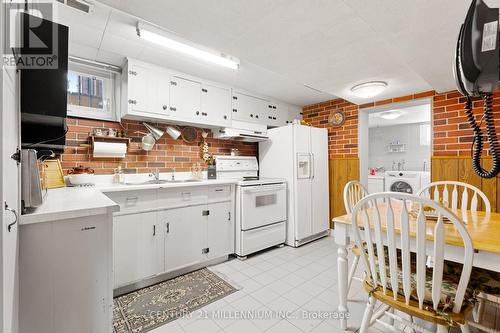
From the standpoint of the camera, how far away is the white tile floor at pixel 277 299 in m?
1.63

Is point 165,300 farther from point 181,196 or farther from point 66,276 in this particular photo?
point 66,276

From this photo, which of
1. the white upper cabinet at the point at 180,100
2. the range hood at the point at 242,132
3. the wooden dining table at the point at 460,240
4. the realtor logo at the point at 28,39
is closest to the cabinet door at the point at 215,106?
the white upper cabinet at the point at 180,100

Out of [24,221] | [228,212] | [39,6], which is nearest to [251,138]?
[228,212]

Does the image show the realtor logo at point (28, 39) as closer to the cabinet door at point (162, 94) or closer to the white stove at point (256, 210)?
the cabinet door at point (162, 94)

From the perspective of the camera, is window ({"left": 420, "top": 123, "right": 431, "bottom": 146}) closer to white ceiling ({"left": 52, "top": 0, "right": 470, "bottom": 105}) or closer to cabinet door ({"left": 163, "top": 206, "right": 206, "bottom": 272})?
white ceiling ({"left": 52, "top": 0, "right": 470, "bottom": 105})

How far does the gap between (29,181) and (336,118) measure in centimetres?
373

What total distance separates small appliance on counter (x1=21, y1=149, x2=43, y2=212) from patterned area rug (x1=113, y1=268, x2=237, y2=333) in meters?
1.10

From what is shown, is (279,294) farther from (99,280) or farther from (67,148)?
(67,148)

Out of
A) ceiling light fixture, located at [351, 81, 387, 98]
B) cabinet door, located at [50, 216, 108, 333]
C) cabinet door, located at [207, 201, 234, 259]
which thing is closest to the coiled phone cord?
ceiling light fixture, located at [351, 81, 387, 98]

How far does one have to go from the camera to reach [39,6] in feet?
4.05

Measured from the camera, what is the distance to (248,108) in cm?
335

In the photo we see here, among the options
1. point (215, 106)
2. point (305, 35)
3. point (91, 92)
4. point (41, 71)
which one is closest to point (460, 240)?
point (305, 35)

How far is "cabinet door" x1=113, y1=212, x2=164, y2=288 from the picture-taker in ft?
6.50

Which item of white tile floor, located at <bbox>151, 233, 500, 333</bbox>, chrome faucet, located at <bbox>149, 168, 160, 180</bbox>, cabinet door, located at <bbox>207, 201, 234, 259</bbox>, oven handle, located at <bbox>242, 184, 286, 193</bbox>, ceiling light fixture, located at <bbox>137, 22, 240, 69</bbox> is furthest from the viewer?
oven handle, located at <bbox>242, 184, 286, 193</bbox>
